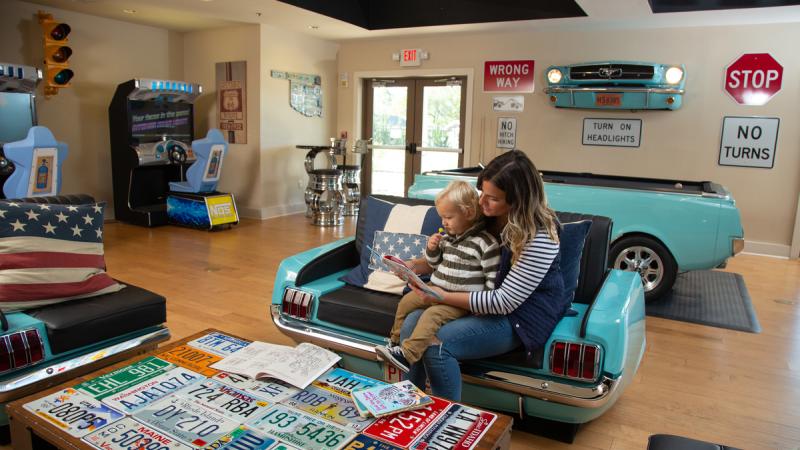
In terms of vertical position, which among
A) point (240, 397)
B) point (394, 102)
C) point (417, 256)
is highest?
point (394, 102)

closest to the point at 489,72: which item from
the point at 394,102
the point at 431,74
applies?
the point at 431,74

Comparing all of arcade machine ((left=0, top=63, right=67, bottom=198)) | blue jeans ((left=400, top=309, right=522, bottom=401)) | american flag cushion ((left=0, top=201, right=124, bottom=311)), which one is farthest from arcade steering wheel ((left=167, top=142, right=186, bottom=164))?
blue jeans ((left=400, top=309, right=522, bottom=401))

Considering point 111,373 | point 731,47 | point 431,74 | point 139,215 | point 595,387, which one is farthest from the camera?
point 431,74

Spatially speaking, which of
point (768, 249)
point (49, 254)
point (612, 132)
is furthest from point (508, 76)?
point (49, 254)

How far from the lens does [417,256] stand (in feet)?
9.07

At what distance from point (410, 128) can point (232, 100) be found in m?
2.44

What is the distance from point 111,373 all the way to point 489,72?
6232mm

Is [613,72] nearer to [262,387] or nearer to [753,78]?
[753,78]

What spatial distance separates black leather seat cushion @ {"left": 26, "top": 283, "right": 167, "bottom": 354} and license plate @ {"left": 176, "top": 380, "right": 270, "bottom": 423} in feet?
2.89

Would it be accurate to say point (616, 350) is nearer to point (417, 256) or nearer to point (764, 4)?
point (417, 256)

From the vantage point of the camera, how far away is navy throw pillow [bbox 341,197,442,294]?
9.29ft

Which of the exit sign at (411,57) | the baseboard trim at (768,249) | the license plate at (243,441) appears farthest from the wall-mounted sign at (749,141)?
A: the license plate at (243,441)

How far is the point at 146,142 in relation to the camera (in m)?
7.04

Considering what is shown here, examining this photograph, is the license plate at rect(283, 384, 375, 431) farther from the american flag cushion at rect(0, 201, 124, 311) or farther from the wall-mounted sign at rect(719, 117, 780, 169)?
the wall-mounted sign at rect(719, 117, 780, 169)
